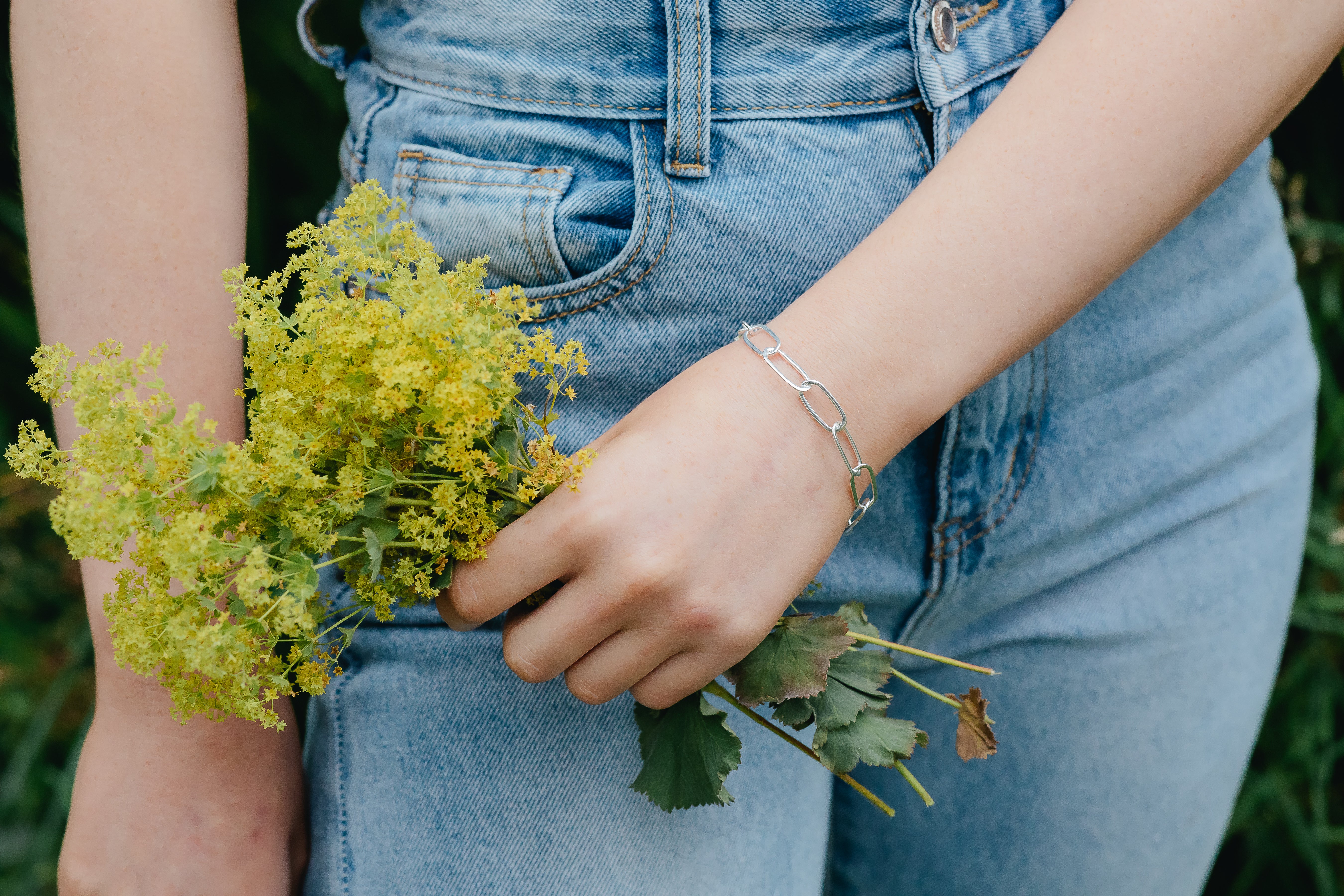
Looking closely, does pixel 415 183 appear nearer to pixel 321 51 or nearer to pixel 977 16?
pixel 321 51

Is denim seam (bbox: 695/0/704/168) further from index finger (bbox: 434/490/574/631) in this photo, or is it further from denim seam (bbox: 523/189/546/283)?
index finger (bbox: 434/490/574/631)

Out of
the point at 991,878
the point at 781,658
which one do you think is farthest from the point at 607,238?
the point at 991,878

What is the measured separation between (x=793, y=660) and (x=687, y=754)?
0.13 meters

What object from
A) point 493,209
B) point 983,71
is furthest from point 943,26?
point 493,209

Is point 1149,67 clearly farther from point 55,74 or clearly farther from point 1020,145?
point 55,74

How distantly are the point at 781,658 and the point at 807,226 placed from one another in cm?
39

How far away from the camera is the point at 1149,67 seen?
0.68 metres

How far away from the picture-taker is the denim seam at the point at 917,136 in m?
0.80

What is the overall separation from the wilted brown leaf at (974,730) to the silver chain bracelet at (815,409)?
234 millimetres

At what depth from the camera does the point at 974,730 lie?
2.60 ft

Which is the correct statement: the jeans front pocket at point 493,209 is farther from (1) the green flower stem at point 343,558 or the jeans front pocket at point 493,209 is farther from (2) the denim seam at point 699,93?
(1) the green flower stem at point 343,558

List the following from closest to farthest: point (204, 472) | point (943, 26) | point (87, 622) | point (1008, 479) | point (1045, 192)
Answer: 1. point (204, 472)
2. point (1045, 192)
3. point (943, 26)
4. point (1008, 479)
5. point (87, 622)

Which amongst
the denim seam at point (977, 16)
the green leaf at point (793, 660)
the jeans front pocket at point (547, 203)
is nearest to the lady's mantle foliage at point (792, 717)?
the green leaf at point (793, 660)

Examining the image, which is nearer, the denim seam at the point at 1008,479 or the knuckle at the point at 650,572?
the knuckle at the point at 650,572
